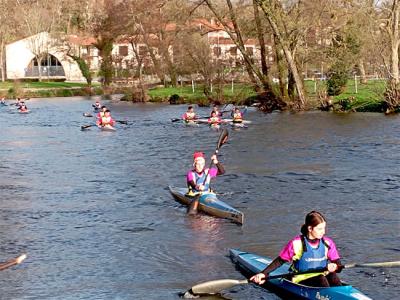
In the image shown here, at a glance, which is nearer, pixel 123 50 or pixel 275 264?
pixel 275 264

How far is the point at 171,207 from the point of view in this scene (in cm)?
1756

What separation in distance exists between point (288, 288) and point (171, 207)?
7510 millimetres

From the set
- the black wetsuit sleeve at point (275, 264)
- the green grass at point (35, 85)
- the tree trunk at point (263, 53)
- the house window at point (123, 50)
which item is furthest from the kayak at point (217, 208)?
the house window at point (123, 50)

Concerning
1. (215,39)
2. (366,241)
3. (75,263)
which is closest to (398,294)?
(366,241)

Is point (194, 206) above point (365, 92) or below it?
below

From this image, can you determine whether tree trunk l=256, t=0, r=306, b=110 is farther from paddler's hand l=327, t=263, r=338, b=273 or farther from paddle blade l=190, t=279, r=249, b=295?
paddler's hand l=327, t=263, r=338, b=273

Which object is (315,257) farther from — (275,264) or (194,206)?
(194,206)

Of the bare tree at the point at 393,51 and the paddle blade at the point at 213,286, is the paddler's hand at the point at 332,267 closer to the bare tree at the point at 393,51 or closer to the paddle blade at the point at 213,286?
the paddle blade at the point at 213,286

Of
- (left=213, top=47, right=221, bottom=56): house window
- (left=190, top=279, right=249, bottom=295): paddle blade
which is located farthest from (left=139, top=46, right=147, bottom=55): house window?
(left=190, top=279, right=249, bottom=295): paddle blade

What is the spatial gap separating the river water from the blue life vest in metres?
1.35

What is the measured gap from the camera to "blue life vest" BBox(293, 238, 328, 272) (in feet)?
32.1

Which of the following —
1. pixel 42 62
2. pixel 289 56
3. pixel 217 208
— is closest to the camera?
pixel 217 208

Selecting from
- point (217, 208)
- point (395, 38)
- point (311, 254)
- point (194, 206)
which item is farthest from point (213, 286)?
point (395, 38)

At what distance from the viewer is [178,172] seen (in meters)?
22.8
